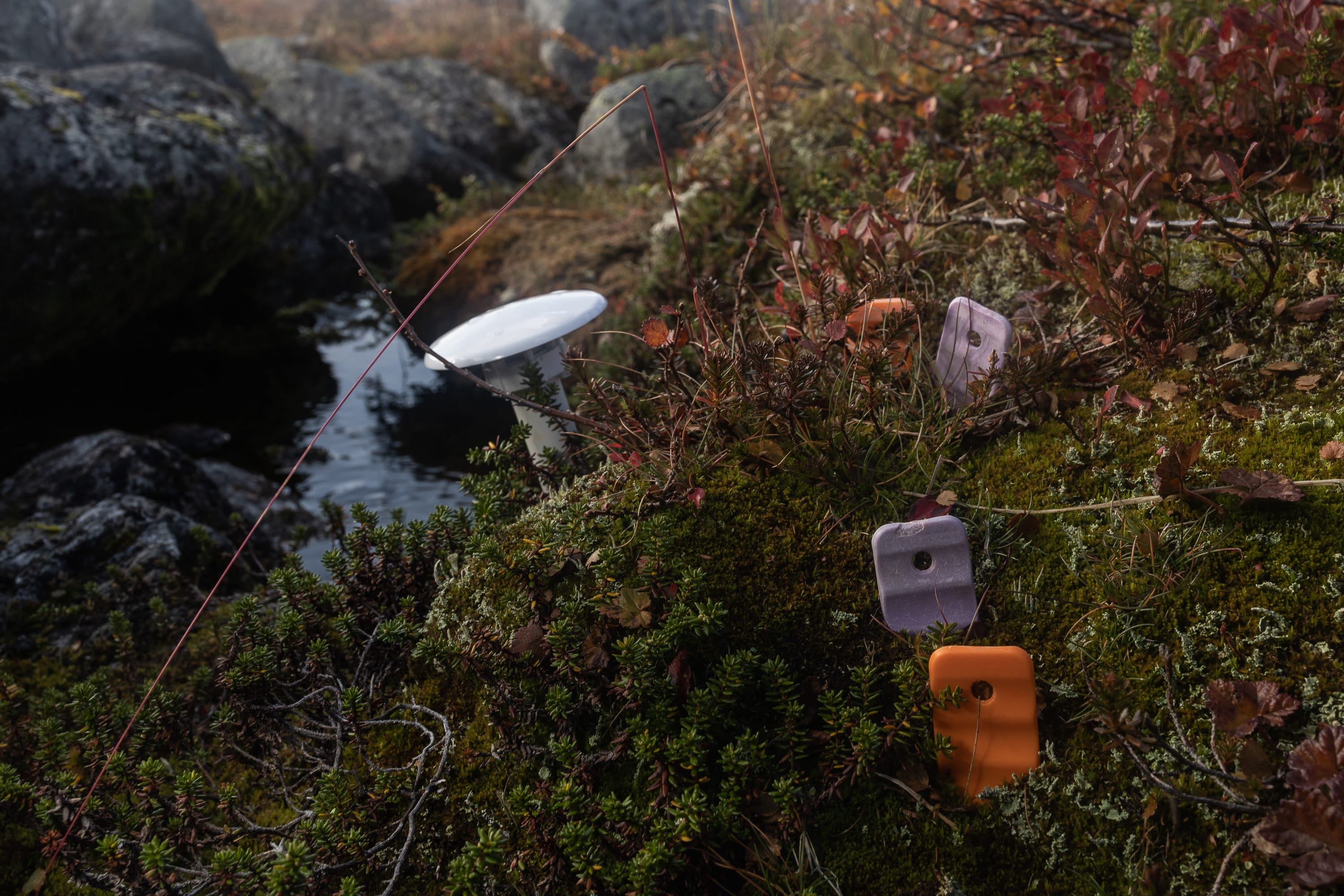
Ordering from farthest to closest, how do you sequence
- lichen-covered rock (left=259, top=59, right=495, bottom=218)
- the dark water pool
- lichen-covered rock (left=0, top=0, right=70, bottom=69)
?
lichen-covered rock (left=259, top=59, right=495, bottom=218)
lichen-covered rock (left=0, top=0, right=70, bottom=69)
the dark water pool

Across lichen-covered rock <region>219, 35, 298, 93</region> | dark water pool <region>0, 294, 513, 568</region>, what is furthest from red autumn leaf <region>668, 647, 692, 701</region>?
lichen-covered rock <region>219, 35, 298, 93</region>

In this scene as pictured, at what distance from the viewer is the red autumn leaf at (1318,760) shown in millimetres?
1545

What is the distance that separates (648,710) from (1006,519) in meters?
1.15

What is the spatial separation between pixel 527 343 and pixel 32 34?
963 cm

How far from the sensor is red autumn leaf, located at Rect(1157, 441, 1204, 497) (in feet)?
6.85

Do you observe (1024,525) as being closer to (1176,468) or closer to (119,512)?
(1176,468)

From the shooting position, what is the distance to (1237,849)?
168 cm

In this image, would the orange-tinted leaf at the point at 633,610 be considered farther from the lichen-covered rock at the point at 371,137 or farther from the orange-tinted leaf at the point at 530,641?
the lichen-covered rock at the point at 371,137

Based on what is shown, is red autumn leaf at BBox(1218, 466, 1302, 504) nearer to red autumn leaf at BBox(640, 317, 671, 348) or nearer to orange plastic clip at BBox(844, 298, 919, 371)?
orange plastic clip at BBox(844, 298, 919, 371)

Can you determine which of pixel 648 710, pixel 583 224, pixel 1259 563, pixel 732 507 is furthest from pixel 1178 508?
pixel 583 224

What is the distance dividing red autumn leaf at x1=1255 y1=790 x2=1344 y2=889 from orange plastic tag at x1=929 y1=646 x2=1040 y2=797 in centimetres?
48

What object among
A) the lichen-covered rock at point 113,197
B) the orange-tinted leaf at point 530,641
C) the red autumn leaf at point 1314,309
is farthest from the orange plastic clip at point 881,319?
the lichen-covered rock at point 113,197

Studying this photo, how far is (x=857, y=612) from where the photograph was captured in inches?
88.5

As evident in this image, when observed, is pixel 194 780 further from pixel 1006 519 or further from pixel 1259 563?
pixel 1259 563
